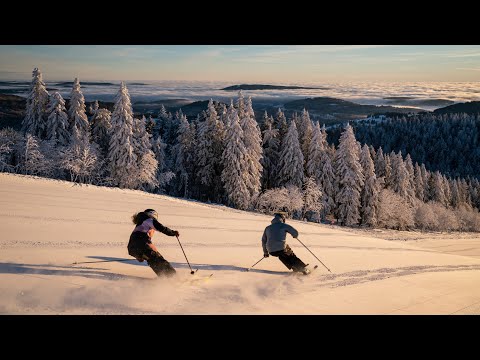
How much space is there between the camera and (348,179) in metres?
46.6

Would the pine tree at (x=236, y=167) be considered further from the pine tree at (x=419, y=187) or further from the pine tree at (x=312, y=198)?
the pine tree at (x=419, y=187)

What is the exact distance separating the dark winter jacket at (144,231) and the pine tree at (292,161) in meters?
39.7

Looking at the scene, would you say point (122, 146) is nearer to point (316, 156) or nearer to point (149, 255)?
point (316, 156)

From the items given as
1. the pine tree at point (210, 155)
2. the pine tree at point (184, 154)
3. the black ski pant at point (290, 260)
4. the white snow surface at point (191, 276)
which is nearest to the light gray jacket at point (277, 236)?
the black ski pant at point (290, 260)

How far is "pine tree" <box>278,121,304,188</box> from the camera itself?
152 ft

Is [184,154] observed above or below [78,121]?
below

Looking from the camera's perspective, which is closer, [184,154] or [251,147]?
[251,147]

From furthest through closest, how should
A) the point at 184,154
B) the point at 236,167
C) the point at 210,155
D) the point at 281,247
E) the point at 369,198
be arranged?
the point at 184,154 < the point at 369,198 < the point at 210,155 < the point at 236,167 < the point at 281,247

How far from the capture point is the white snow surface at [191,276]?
6047 mm

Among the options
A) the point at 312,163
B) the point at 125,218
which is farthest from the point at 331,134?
the point at 125,218

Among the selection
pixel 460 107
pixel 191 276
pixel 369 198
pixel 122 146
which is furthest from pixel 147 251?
pixel 369 198

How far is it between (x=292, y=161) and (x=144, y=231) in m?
40.5

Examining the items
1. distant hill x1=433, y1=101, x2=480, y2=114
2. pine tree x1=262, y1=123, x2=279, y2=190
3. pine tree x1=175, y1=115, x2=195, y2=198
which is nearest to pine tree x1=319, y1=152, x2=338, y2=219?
pine tree x1=262, y1=123, x2=279, y2=190
